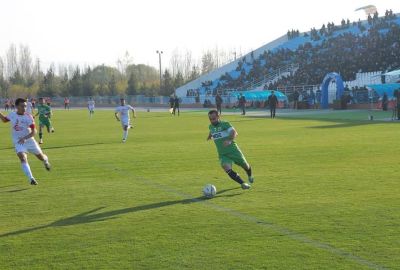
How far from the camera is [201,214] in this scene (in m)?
8.55

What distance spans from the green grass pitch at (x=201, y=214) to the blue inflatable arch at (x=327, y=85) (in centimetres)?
3290

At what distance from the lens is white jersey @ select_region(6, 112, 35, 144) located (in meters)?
12.4

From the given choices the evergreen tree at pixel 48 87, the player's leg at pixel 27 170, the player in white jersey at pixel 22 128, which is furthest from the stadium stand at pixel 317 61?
the player's leg at pixel 27 170

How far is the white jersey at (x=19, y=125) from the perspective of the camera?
1237cm

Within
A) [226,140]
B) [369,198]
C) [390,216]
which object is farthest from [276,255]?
[226,140]

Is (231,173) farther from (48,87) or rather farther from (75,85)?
(48,87)

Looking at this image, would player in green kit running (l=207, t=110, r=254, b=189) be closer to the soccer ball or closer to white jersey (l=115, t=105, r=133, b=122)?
the soccer ball

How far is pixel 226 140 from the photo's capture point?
35.3 feet

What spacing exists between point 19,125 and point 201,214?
576cm

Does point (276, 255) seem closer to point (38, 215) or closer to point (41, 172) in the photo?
point (38, 215)

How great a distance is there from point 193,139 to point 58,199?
12970mm

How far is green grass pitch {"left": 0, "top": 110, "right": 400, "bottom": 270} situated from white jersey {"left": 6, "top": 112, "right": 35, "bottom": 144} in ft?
3.45

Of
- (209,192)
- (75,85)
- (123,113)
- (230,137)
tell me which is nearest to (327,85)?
(123,113)

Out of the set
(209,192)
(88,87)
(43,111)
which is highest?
(88,87)
